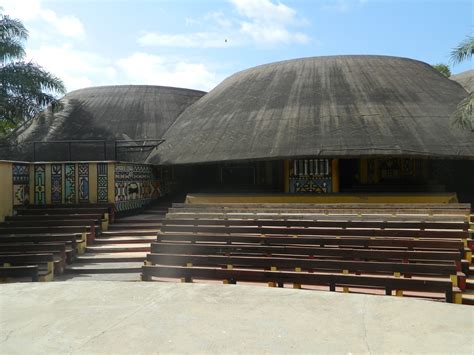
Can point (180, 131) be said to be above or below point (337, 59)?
below

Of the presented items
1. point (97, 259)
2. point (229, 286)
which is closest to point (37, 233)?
point (97, 259)

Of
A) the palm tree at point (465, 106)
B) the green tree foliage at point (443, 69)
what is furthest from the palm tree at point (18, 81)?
the green tree foliage at point (443, 69)

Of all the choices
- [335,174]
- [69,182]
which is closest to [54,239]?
[69,182]

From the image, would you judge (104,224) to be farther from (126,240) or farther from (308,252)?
(308,252)

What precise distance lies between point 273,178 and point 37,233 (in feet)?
31.6

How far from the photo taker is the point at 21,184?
12.5 metres

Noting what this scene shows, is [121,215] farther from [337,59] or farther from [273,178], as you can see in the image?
[337,59]

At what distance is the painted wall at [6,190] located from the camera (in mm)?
11641

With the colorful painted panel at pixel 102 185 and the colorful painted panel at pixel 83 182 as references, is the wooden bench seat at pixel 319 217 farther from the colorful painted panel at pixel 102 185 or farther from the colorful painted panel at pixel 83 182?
the colorful painted panel at pixel 83 182

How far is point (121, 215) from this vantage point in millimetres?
13102

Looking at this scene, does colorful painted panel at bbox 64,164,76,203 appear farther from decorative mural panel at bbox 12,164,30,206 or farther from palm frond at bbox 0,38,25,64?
palm frond at bbox 0,38,25,64

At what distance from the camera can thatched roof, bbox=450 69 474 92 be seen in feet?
64.2

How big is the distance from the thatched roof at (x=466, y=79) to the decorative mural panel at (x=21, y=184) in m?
18.8

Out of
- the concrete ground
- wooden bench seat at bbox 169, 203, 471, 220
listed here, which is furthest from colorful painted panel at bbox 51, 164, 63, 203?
the concrete ground
